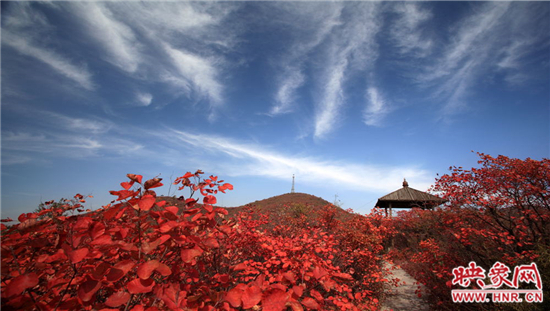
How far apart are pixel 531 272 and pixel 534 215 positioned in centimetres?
127

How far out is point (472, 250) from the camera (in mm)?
4871

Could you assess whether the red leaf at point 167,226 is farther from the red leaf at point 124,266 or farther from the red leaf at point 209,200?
the red leaf at point 209,200

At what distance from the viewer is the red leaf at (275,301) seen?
3.49ft

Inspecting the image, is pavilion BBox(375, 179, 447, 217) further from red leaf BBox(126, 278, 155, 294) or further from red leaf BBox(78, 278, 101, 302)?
red leaf BBox(78, 278, 101, 302)

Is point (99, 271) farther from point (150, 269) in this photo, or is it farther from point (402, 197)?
point (402, 197)

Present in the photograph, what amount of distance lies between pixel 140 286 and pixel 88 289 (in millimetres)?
230

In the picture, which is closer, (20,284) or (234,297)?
(20,284)

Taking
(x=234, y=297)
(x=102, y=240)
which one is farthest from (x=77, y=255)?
(x=234, y=297)

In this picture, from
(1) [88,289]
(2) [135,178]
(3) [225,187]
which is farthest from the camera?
(3) [225,187]

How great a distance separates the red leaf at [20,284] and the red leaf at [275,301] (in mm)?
952

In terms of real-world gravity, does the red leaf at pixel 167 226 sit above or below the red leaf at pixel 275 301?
above

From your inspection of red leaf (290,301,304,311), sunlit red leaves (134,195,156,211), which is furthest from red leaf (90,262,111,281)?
red leaf (290,301,304,311)

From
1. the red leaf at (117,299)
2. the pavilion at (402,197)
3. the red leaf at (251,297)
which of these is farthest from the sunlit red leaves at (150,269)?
the pavilion at (402,197)

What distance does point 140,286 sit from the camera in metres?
1.08
